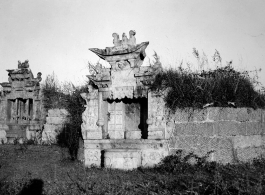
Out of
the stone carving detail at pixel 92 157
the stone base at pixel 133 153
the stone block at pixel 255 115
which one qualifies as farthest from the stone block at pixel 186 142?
the stone carving detail at pixel 92 157

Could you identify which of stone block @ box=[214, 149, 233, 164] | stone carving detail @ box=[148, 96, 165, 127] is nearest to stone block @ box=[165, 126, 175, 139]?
stone carving detail @ box=[148, 96, 165, 127]

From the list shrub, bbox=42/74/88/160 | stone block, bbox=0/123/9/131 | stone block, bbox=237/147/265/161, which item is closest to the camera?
stone block, bbox=237/147/265/161

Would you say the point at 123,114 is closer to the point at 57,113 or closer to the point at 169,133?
the point at 169,133

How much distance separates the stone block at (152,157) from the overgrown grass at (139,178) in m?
0.17

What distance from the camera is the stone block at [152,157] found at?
23.8 ft

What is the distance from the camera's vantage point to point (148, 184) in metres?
5.39

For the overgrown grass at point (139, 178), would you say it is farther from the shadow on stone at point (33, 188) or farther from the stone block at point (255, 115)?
the stone block at point (255, 115)

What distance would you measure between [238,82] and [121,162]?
4.02 m

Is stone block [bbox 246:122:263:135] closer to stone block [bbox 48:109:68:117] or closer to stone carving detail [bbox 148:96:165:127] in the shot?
stone carving detail [bbox 148:96:165:127]

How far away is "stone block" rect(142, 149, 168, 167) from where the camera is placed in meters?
7.24

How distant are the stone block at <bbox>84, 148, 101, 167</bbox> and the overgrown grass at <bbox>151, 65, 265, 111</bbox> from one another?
2.61 meters

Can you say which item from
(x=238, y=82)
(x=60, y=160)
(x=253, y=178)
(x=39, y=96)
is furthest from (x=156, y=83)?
(x=39, y=96)

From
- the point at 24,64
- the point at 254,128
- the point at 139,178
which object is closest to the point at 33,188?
the point at 139,178

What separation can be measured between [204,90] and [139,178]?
2961mm
